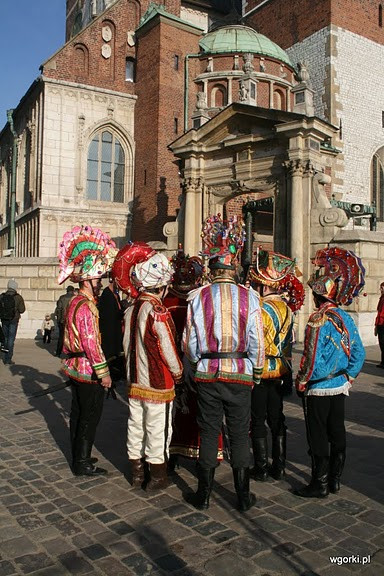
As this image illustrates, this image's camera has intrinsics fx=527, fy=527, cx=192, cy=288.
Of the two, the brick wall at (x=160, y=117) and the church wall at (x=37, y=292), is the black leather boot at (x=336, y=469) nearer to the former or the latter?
the church wall at (x=37, y=292)

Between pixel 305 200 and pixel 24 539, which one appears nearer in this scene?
pixel 24 539

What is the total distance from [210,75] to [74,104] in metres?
6.80

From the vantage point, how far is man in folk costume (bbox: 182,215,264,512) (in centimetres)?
421

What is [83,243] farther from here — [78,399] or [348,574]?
[348,574]

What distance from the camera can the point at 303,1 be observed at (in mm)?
29547

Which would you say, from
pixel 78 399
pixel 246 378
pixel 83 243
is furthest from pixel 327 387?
pixel 83 243

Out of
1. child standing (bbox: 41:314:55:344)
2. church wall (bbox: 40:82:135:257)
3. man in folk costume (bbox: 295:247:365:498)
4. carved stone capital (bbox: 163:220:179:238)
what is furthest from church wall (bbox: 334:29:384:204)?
man in folk costume (bbox: 295:247:365:498)

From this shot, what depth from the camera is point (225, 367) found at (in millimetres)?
4219

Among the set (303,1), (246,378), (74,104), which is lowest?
(246,378)

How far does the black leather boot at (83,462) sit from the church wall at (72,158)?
2064cm

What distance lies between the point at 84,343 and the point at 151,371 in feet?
2.43

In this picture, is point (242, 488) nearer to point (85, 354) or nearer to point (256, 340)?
point (256, 340)

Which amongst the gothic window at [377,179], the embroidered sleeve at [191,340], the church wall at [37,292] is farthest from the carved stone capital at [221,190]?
the gothic window at [377,179]

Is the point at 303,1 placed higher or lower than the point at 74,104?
higher
